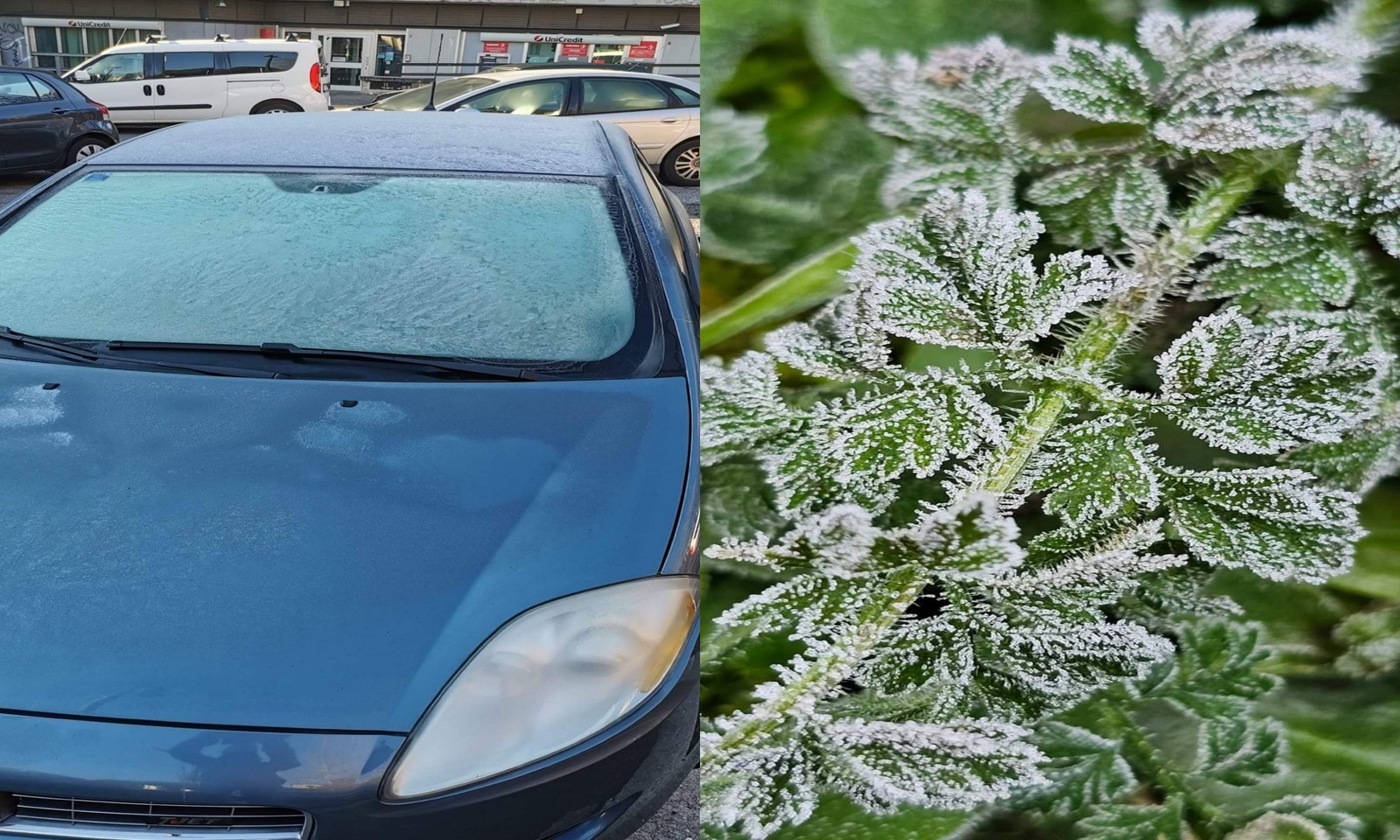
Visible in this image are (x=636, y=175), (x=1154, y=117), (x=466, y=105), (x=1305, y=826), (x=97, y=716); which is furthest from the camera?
(x=466, y=105)

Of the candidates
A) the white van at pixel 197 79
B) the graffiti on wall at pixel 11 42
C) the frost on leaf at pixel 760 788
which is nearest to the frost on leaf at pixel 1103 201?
the frost on leaf at pixel 760 788

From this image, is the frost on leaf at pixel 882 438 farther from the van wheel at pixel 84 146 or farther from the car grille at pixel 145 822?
the van wheel at pixel 84 146

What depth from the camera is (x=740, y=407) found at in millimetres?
834

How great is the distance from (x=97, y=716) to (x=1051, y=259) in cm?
120

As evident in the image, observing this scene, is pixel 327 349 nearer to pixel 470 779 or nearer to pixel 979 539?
pixel 470 779

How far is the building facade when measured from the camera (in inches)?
942

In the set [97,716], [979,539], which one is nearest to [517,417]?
[97,716]

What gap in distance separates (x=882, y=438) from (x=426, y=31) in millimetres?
26912

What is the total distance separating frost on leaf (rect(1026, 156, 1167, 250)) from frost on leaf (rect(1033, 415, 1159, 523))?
0.47ft

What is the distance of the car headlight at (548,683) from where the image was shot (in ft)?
4.19

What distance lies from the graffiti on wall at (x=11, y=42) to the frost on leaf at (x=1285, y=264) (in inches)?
1019

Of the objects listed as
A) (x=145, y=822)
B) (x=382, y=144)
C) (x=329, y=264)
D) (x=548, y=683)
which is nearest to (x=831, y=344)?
(x=548, y=683)

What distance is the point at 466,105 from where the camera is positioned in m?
9.08

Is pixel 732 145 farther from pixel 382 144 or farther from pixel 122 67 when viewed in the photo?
pixel 122 67
